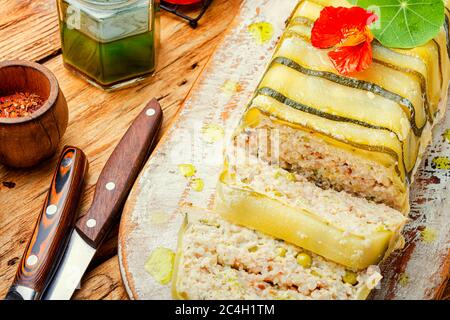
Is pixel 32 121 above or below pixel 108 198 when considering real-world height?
above

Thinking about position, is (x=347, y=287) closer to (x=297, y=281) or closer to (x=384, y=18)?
(x=297, y=281)

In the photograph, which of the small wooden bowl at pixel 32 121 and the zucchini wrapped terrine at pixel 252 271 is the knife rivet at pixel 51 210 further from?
the zucchini wrapped terrine at pixel 252 271

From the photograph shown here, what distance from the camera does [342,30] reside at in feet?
15.9

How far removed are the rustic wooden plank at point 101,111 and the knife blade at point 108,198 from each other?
0.20 metres

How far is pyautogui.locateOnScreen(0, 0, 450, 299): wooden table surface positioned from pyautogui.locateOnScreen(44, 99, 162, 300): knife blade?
162 millimetres

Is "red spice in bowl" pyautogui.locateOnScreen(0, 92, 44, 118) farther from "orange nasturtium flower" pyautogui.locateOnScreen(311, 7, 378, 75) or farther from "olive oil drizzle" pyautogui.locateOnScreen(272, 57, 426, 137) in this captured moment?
"orange nasturtium flower" pyautogui.locateOnScreen(311, 7, 378, 75)

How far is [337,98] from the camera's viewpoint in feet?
15.2

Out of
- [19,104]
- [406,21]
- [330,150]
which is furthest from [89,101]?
[406,21]

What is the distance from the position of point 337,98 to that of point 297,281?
42.7 inches

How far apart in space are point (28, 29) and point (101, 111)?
0.91m

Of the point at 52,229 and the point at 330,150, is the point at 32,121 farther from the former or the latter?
the point at 330,150

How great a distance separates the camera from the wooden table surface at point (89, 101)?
465 cm
